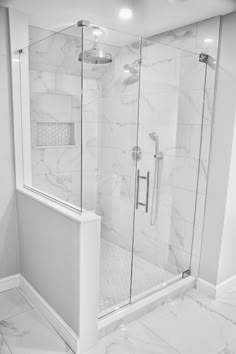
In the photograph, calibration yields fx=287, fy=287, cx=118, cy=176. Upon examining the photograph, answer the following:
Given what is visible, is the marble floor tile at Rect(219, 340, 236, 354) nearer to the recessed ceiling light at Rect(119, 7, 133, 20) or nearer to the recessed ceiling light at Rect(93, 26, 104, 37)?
the recessed ceiling light at Rect(93, 26, 104, 37)

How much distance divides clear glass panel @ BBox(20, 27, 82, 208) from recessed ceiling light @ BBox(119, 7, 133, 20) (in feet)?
1.60

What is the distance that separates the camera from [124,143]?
2.68 meters

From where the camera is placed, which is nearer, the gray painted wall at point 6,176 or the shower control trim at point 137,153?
the gray painted wall at point 6,176

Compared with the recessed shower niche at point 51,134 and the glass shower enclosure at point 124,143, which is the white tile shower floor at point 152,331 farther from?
the recessed shower niche at point 51,134

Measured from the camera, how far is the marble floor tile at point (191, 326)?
1.93 meters

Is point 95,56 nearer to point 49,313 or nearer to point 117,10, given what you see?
point 117,10

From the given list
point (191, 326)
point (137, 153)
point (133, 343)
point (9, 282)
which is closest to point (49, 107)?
point (137, 153)

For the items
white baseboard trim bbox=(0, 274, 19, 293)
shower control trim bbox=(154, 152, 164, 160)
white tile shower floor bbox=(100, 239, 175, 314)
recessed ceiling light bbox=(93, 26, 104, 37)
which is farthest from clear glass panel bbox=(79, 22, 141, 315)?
white baseboard trim bbox=(0, 274, 19, 293)

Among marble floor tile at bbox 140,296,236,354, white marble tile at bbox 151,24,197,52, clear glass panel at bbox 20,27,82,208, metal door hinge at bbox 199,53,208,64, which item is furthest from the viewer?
white marble tile at bbox 151,24,197,52

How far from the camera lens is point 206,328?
2.10 m

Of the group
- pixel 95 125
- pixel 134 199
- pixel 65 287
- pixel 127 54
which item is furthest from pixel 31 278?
pixel 127 54

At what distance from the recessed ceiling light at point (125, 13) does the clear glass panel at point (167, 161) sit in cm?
28

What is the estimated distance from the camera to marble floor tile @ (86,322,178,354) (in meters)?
1.86

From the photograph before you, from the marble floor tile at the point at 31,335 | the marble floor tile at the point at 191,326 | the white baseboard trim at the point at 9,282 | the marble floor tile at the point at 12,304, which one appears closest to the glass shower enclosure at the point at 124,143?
the marble floor tile at the point at 191,326
